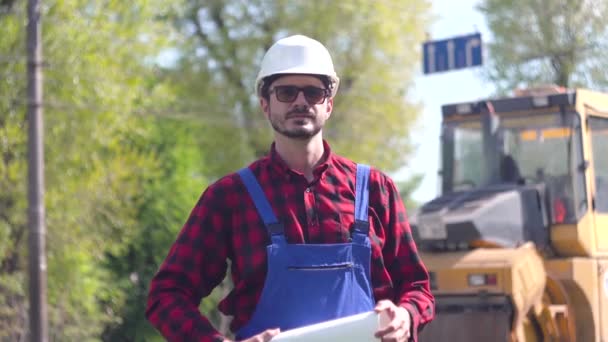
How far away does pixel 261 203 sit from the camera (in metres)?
3.96

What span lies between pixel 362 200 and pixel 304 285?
31 cm

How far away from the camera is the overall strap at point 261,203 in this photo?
3.92 m

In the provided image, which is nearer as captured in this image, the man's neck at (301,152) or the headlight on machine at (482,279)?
the man's neck at (301,152)

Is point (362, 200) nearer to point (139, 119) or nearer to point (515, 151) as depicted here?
point (515, 151)

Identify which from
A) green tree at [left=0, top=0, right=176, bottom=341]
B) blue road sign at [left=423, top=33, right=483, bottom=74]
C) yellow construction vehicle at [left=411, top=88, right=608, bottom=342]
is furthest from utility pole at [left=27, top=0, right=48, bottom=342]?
yellow construction vehicle at [left=411, top=88, right=608, bottom=342]

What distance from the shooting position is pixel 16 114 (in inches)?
838

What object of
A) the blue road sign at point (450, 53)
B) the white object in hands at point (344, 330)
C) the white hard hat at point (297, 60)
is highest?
the blue road sign at point (450, 53)

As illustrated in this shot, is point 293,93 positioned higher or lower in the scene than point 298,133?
higher

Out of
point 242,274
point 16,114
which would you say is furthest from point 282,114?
point 16,114

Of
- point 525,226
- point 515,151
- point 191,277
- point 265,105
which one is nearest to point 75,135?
point 515,151

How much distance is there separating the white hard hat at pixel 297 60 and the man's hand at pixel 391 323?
68 centimetres

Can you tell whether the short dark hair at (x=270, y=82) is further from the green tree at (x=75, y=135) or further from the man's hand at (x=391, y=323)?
the green tree at (x=75, y=135)

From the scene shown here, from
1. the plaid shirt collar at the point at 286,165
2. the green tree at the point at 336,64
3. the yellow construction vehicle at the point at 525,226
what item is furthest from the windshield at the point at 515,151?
the green tree at the point at 336,64

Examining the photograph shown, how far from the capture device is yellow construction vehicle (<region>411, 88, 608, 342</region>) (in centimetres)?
1071
